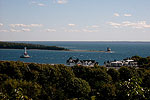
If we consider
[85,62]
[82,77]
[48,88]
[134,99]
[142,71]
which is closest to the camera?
[134,99]

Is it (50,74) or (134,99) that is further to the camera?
(50,74)

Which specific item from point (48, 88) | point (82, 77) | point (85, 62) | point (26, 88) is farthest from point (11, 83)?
point (85, 62)

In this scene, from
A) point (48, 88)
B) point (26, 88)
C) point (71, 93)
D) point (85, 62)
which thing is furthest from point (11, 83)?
point (85, 62)

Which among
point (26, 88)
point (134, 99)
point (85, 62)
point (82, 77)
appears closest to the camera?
point (134, 99)

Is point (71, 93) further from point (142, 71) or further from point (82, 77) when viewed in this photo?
point (142, 71)

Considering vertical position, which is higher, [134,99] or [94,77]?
[134,99]

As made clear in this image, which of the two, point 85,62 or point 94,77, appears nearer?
point 94,77

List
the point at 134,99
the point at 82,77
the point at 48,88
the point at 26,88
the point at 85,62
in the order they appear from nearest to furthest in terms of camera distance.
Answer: the point at 134,99 < the point at 26,88 < the point at 48,88 < the point at 82,77 < the point at 85,62

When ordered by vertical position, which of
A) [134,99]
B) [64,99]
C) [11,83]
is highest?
[134,99]

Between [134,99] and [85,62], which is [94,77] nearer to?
[134,99]
